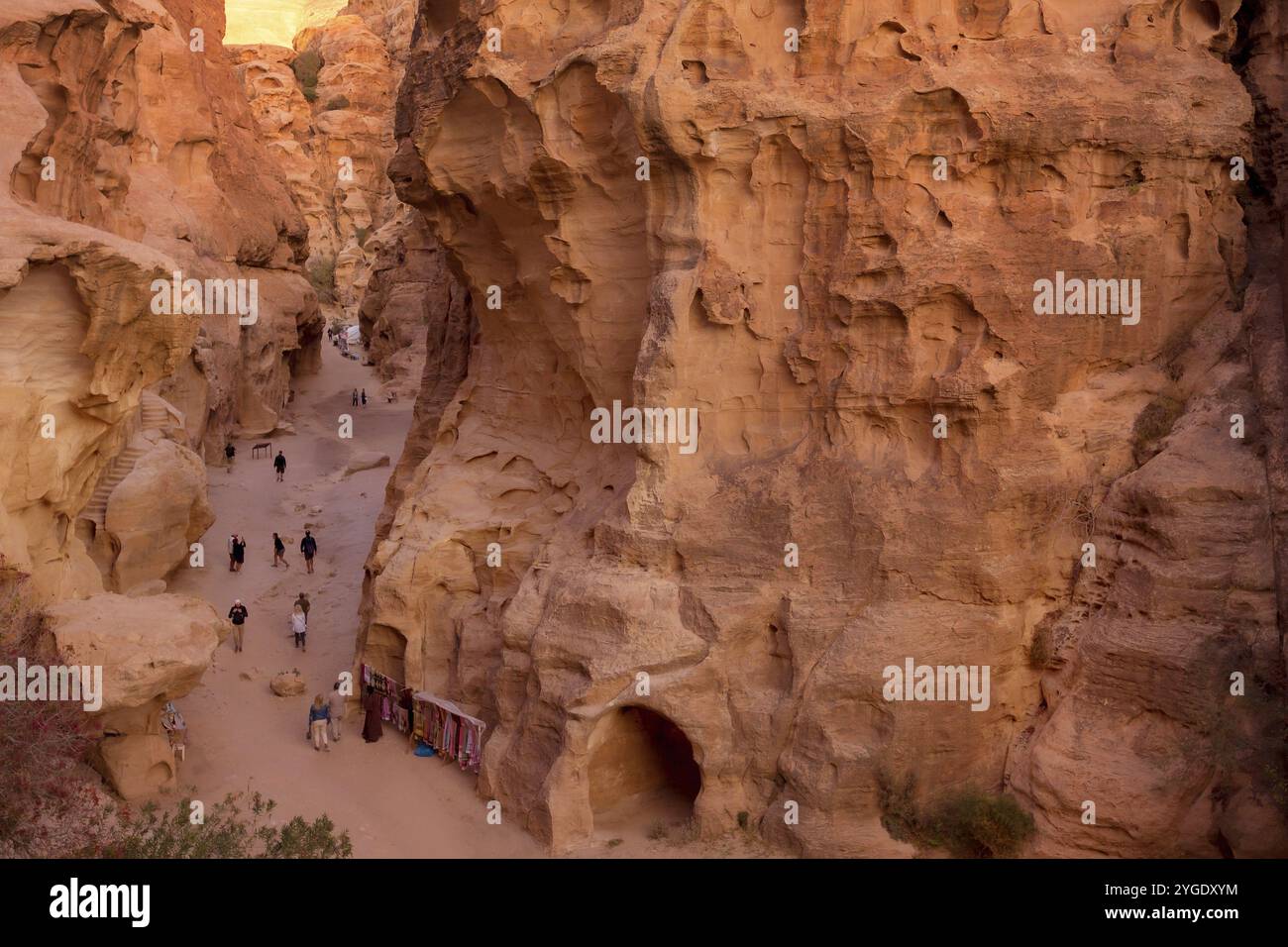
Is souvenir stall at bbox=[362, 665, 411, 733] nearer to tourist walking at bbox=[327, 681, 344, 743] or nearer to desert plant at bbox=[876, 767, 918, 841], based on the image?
tourist walking at bbox=[327, 681, 344, 743]

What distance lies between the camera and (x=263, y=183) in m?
35.9

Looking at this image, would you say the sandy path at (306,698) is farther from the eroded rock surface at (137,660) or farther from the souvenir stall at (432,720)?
the eroded rock surface at (137,660)

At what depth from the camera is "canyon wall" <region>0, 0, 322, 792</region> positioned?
566 inches

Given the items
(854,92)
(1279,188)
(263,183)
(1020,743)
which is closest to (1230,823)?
(1020,743)

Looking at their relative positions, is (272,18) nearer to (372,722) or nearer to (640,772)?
(372,722)

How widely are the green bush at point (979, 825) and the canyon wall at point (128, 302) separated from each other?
8.58m

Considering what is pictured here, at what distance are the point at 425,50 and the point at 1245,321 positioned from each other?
11.6 meters

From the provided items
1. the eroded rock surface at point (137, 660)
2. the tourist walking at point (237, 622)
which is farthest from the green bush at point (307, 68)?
the eroded rock surface at point (137, 660)

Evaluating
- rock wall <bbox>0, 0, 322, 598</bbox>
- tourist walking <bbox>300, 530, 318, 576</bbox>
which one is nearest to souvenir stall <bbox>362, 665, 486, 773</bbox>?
rock wall <bbox>0, 0, 322, 598</bbox>

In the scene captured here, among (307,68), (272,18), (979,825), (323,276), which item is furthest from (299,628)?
(272,18)

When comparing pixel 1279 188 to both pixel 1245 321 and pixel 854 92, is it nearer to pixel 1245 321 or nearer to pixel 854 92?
pixel 1245 321

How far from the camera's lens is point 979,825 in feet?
42.4

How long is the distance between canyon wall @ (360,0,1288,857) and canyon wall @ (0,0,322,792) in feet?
18.4

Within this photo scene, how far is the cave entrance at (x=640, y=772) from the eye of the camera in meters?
14.5
